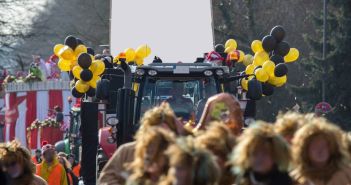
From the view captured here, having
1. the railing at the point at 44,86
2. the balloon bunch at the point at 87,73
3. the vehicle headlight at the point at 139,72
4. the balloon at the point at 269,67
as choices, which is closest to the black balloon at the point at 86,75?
the balloon bunch at the point at 87,73

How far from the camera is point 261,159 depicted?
823 centimetres

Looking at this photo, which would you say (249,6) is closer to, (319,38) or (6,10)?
→ (319,38)

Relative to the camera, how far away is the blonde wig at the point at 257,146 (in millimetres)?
8266

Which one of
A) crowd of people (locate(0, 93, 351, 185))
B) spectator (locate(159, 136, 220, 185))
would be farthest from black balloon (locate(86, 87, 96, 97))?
spectator (locate(159, 136, 220, 185))

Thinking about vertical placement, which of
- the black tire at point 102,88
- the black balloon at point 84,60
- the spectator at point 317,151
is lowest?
the spectator at point 317,151

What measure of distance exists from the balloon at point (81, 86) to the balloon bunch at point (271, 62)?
2.09 metres

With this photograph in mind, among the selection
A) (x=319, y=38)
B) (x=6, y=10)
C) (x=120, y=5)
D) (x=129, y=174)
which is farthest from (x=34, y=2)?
(x=129, y=174)

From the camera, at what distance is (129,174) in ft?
31.4

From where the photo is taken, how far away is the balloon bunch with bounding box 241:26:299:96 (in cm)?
1817

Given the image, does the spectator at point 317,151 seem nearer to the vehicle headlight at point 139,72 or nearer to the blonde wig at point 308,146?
the blonde wig at point 308,146

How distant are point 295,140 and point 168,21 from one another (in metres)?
10.7

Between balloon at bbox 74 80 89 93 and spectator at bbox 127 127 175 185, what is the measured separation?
981 cm

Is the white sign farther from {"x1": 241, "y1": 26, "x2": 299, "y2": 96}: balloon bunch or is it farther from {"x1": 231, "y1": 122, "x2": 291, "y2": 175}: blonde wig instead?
{"x1": 231, "y1": 122, "x2": 291, "y2": 175}: blonde wig

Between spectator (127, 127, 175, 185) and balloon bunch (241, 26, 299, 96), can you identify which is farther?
balloon bunch (241, 26, 299, 96)
